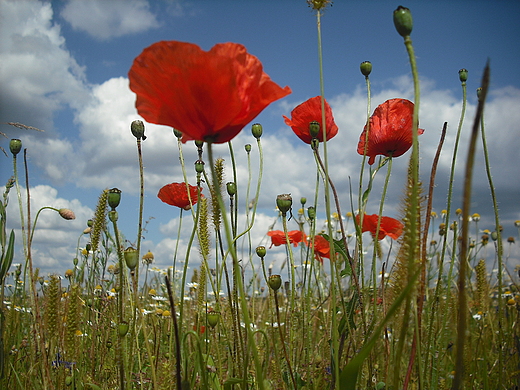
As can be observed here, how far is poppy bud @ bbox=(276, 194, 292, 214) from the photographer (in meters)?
1.94

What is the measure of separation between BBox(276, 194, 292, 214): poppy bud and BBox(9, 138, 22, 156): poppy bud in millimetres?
A: 1370

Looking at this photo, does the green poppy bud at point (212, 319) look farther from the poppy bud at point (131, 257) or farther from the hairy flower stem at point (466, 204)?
the hairy flower stem at point (466, 204)

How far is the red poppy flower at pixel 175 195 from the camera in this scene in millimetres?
2314

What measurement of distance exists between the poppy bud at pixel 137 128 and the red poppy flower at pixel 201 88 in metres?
0.77

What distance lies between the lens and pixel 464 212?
24.2 inches

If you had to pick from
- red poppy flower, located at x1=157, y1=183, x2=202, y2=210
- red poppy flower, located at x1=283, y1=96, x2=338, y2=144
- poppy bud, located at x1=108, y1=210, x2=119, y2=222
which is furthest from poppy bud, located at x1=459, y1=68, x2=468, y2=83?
poppy bud, located at x1=108, y1=210, x2=119, y2=222

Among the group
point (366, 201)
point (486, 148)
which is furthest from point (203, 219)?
point (486, 148)

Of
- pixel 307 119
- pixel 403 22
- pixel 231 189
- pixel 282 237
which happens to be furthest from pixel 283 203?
pixel 403 22

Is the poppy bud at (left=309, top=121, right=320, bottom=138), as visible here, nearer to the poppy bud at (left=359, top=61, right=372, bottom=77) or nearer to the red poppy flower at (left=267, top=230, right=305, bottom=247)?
the poppy bud at (left=359, top=61, right=372, bottom=77)

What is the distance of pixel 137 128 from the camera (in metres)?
1.81

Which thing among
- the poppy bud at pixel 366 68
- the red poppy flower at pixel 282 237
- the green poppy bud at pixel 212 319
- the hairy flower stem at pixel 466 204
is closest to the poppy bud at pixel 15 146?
the green poppy bud at pixel 212 319

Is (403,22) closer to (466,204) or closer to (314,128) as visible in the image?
(466,204)

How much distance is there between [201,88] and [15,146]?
5.18ft

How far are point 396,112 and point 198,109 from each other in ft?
3.50
